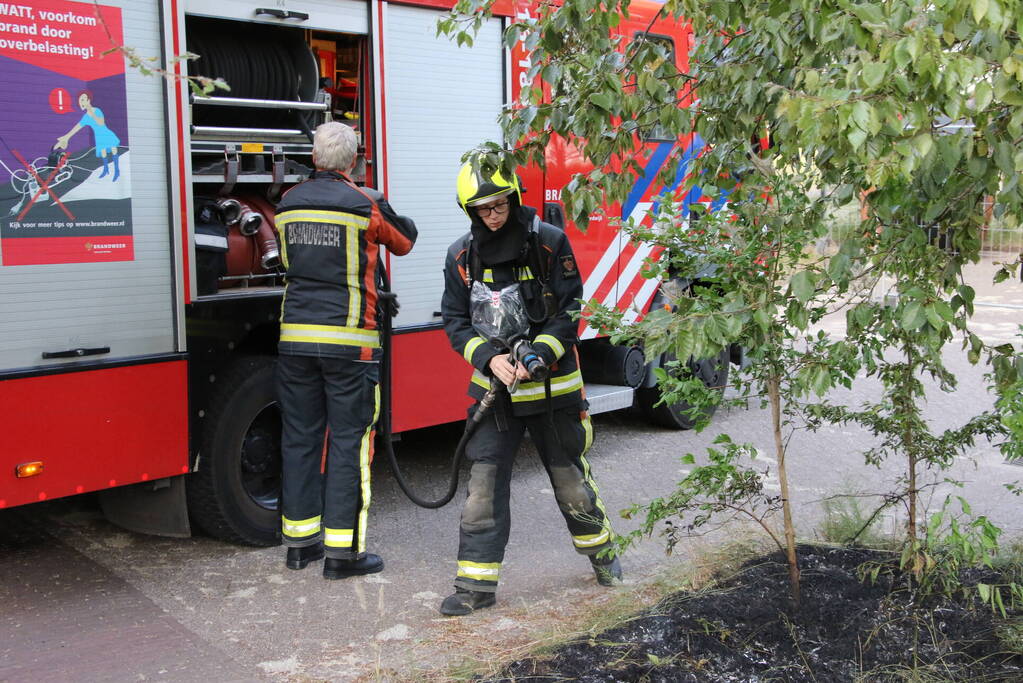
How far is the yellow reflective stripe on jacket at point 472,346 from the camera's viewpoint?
170 inches

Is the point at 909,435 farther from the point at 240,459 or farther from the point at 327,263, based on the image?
the point at 240,459

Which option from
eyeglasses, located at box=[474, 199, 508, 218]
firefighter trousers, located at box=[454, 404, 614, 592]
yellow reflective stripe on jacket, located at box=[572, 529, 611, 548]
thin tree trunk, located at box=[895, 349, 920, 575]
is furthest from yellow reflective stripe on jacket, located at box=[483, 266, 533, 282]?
thin tree trunk, located at box=[895, 349, 920, 575]

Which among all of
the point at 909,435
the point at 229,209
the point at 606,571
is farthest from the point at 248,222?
the point at 909,435

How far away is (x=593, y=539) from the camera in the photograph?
4.53 metres

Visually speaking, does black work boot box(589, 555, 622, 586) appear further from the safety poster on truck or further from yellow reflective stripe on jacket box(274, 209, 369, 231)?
the safety poster on truck

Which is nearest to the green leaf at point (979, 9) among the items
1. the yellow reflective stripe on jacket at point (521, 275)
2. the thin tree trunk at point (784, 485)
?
the thin tree trunk at point (784, 485)

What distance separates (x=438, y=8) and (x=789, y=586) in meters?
3.22

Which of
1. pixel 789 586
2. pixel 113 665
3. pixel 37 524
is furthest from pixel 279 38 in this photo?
pixel 789 586

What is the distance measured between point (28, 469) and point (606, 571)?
2.28 m

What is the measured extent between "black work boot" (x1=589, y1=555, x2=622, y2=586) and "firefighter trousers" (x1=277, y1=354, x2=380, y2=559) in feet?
3.36

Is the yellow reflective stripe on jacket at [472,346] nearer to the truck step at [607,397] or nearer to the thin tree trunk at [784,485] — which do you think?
the thin tree trunk at [784,485]

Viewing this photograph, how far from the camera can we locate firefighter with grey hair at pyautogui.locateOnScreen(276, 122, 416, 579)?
15.3ft

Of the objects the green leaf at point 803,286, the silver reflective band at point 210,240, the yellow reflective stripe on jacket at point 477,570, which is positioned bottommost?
the yellow reflective stripe on jacket at point 477,570

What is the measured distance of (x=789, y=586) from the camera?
12.8 ft
